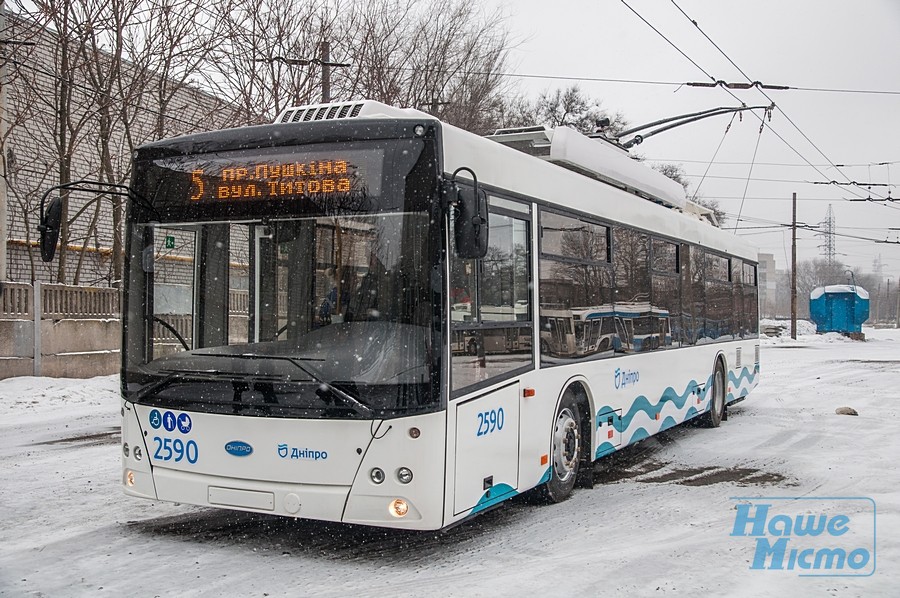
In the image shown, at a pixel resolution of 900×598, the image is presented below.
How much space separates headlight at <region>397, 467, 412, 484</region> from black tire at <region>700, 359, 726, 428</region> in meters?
8.64

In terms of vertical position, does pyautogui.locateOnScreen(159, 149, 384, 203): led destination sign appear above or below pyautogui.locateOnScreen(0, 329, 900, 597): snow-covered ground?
above

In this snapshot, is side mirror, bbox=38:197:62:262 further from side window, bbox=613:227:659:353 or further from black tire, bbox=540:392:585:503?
side window, bbox=613:227:659:353

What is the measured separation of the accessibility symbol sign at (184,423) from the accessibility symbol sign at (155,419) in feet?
0.61

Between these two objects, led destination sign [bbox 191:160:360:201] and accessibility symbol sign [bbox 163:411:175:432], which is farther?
accessibility symbol sign [bbox 163:411:175:432]

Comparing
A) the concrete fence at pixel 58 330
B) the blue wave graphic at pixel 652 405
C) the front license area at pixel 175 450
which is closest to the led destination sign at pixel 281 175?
the front license area at pixel 175 450

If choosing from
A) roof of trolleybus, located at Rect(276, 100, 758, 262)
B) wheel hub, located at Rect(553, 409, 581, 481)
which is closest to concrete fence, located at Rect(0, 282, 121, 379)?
roof of trolleybus, located at Rect(276, 100, 758, 262)

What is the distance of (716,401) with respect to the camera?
13.9 meters

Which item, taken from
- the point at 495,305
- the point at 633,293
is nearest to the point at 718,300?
the point at 633,293

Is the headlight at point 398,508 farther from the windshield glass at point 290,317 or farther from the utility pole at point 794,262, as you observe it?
the utility pole at point 794,262

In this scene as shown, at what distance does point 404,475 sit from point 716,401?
9.16 m

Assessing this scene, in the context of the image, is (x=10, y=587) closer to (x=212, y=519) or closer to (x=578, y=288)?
(x=212, y=519)

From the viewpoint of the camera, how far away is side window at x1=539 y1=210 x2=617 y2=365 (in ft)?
25.7

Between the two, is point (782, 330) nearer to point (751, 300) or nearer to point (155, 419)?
point (751, 300)

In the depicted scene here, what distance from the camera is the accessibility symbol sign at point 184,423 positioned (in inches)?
246
